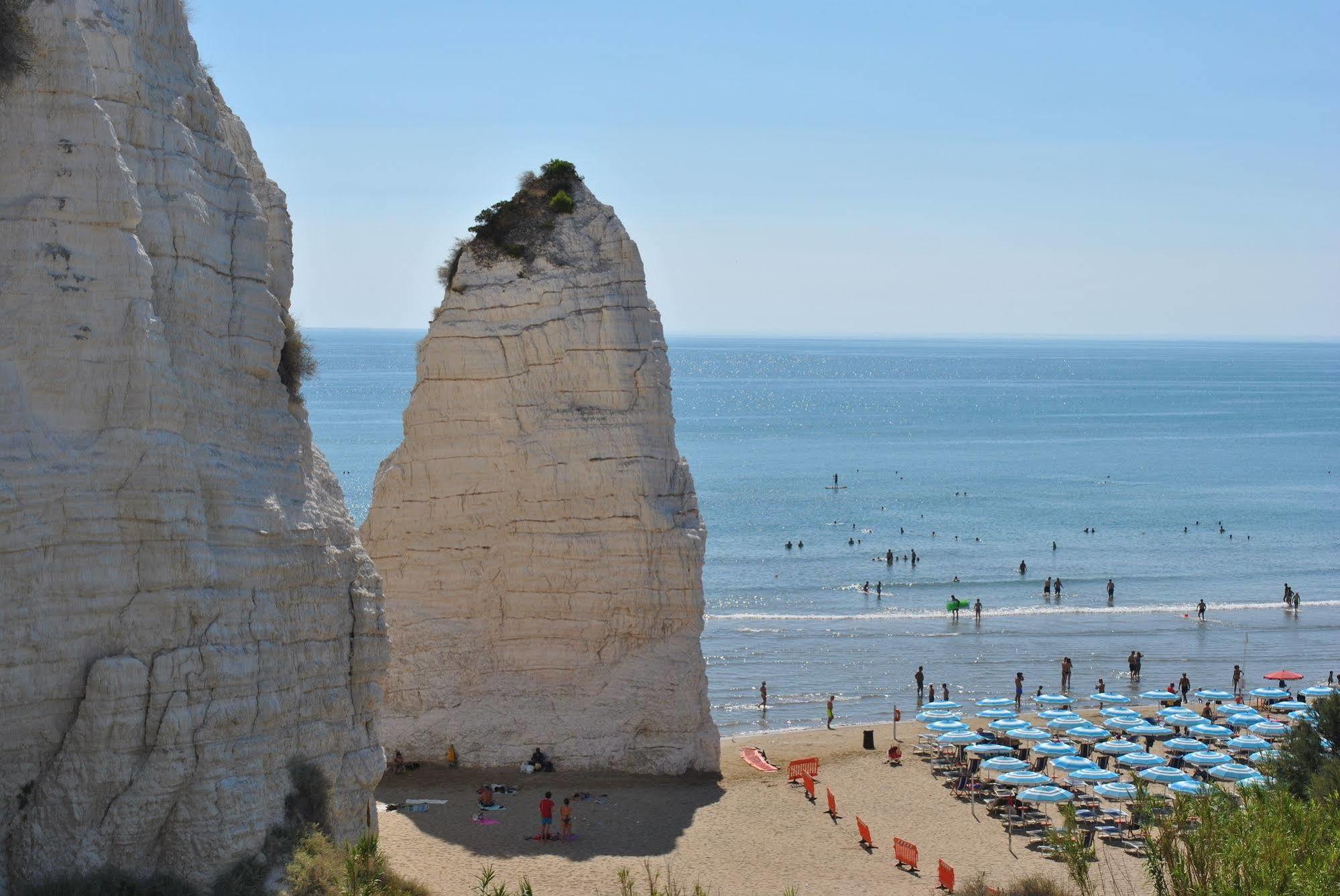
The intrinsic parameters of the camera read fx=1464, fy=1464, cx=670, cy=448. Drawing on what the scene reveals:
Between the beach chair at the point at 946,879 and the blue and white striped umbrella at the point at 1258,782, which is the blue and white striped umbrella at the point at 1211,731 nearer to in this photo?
the blue and white striped umbrella at the point at 1258,782

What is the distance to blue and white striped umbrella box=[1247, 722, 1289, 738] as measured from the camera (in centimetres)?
3559

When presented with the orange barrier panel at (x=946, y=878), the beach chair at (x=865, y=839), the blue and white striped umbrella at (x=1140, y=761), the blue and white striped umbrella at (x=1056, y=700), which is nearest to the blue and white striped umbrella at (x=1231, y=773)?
the blue and white striped umbrella at (x=1140, y=761)

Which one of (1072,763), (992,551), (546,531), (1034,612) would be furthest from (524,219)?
(992,551)

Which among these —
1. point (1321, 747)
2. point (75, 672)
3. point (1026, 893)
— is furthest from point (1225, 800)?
point (75, 672)

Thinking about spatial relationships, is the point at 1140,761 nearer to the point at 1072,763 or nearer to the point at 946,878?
the point at 1072,763

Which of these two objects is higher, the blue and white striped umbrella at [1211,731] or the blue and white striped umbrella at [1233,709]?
the blue and white striped umbrella at [1233,709]

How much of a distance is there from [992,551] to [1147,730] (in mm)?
40505

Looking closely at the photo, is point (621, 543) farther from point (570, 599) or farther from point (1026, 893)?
point (1026, 893)

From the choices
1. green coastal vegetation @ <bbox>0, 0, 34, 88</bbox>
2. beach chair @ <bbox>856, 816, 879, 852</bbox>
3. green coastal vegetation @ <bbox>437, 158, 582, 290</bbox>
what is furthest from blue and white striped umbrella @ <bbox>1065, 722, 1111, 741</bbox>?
green coastal vegetation @ <bbox>0, 0, 34, 88</bbox>

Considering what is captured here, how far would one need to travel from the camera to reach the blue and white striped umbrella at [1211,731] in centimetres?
3544

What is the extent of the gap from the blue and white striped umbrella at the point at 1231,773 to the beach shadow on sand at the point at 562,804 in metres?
10.8

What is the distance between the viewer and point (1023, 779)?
97.3ft

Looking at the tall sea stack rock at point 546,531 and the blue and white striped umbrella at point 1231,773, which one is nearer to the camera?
the tall sea stack rock at point 546,531

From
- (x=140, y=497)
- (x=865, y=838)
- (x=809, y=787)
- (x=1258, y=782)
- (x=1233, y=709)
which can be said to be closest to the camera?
(x=140, y=497)
